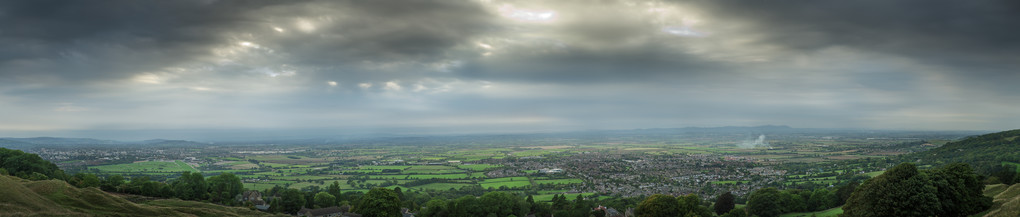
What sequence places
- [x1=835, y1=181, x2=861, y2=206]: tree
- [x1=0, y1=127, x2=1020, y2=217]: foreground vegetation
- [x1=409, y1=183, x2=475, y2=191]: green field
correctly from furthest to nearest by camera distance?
[x1=409, y1=183, x2=475, y2=191]: green field → [x1=835, y1=181, x2=861, y2=206]: tree → [x1=0, y1=127, x2=1020, y2=217]: foreground vegetation

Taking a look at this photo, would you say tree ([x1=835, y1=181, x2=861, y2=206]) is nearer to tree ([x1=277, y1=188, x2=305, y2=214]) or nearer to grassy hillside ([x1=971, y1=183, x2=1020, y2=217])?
grassy hillside ([x1=971, y1=183, x2=1020, y2=217])

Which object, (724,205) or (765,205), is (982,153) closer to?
(765,205)

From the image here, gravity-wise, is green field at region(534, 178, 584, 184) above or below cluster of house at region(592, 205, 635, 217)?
below

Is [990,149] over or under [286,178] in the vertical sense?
over

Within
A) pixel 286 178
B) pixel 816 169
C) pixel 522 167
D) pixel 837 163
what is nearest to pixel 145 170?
pixel 286 178

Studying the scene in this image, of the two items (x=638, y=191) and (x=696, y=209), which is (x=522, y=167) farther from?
(x=696, y=209)

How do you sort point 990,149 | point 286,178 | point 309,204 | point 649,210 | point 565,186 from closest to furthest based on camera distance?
1. point 649,210
2. point 309,204
3. point 565,186
4. point 990,149
5. point 286,178

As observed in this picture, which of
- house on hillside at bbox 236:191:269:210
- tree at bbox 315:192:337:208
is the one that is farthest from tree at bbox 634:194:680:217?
house on hillside at bbox 236:191:269:210

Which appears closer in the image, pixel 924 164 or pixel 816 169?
pixel 924 164
